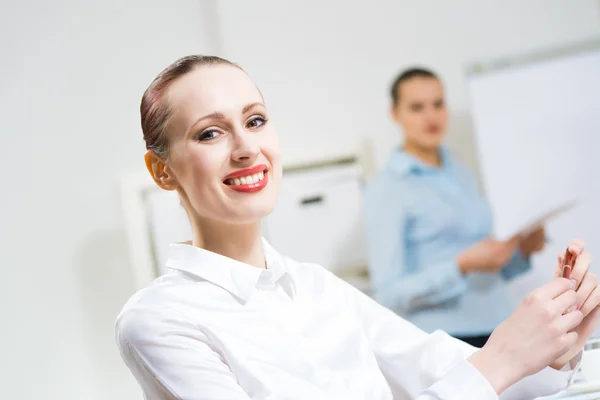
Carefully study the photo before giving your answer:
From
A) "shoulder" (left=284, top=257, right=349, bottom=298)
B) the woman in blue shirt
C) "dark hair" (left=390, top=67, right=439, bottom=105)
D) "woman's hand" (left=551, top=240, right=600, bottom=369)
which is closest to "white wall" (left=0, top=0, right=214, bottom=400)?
"dark hair" (left=390, top=67, right=439, bottom=105)

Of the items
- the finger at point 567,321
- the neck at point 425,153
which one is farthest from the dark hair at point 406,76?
the finger at point 567,321

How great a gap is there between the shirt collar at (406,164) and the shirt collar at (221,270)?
84.6 inches

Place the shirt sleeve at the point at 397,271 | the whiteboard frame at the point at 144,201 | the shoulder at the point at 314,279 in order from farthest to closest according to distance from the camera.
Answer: the whiteboard frame at the point at 144,201 < the shirt sleeve at the point at 397,271 < the shoulder at the point at 314,279

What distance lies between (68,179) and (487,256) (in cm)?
187

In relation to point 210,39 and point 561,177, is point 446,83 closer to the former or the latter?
point 561,177

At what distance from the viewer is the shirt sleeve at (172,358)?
79 cm

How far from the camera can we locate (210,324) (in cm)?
85

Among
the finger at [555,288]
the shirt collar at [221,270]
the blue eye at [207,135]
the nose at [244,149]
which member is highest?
the blue eye at [207,135]

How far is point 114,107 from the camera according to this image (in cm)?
319

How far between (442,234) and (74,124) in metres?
1.70

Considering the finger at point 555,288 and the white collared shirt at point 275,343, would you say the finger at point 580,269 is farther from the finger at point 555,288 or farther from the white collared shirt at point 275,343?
the white collared shirt at point 275,343

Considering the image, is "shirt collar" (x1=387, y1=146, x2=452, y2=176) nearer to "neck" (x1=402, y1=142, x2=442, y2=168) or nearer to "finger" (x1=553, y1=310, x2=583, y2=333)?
"neck" (x1=402, y1=142, x2=442, y2=168)

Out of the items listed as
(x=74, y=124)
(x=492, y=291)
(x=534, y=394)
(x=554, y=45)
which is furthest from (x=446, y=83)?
(x=534, y=394)

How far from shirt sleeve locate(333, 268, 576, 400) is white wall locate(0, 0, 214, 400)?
2.29 meters
